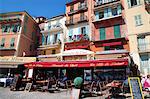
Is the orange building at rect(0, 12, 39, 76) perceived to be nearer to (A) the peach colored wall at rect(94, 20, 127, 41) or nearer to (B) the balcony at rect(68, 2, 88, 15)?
(B) the balcony at rect(68, 2, 88, 15)

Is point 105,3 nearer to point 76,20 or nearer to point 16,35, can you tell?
point 76,20

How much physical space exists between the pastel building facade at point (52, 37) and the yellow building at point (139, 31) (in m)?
12.5

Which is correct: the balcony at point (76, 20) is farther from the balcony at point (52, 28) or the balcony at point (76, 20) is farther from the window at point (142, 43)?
the window at point (142, 43)

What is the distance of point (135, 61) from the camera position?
21.5 meters

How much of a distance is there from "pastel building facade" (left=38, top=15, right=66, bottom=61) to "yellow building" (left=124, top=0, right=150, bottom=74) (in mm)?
12467

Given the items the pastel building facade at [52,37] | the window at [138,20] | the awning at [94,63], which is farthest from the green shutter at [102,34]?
the awning at [94,63]

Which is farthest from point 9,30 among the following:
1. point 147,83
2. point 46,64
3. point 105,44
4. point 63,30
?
point 147,83

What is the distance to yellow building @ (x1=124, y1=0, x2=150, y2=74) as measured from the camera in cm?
2100

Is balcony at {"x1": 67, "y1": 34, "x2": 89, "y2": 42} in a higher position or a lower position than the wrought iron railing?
higher

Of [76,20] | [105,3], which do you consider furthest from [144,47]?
[76,20]

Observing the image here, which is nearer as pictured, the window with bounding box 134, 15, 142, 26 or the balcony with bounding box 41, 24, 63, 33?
the window with bounding box 134, 15, 142, 26

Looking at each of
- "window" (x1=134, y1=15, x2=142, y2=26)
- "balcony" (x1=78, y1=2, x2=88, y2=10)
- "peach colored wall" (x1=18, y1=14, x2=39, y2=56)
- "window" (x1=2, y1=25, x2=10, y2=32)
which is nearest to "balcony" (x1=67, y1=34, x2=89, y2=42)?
"balcony" (x1=78, y1=2, x2=88, y2=10)

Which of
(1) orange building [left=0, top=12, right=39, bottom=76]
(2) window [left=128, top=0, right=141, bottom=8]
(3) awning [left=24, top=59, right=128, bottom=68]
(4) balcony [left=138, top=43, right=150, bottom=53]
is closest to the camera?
(3) awning [left=24, top=59, right=128, bottom=68]

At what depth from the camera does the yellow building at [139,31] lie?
21.0 meters
